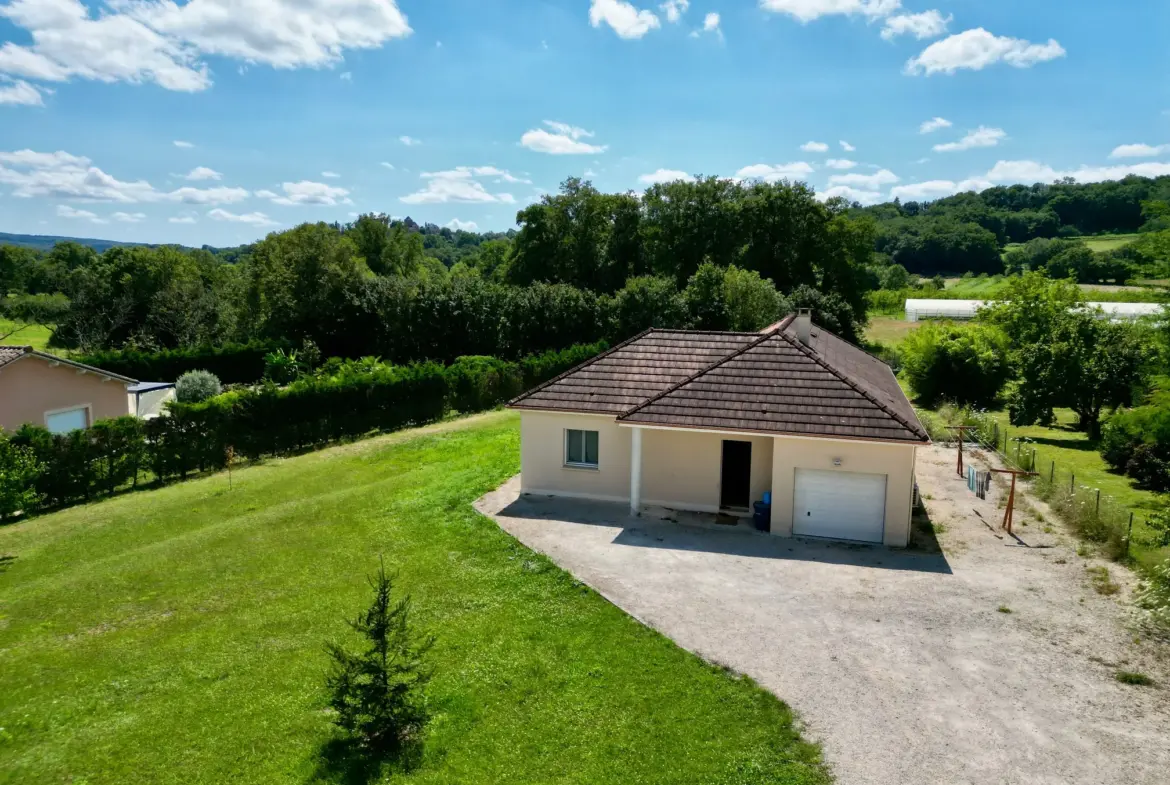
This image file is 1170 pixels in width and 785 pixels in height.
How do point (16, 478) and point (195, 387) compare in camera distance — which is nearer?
point (16, 478)

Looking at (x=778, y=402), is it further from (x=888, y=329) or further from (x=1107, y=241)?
(x=1107, y=241)

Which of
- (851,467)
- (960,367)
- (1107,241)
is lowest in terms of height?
Answer: (851,467)

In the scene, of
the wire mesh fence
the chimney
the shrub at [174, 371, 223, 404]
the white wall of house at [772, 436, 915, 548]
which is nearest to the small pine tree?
the white wall of house at [772, 436, 915, 548]

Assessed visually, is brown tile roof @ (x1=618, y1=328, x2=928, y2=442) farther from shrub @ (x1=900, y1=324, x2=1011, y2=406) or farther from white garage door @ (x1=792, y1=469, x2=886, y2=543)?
shrub @ (x1=900, y1=324, x2=1011, y2=406)

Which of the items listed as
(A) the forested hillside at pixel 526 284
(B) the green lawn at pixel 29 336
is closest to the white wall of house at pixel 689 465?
(A) the forested hillside at pixel 526 284

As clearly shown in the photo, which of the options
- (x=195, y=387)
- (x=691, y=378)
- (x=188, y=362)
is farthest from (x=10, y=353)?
(x=691, y=378)

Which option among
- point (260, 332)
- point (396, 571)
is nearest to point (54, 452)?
point (396, 571)

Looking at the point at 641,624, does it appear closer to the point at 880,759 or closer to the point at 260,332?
the point at 880,759

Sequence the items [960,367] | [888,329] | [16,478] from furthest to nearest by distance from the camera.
→ [888,329] < [960,367] < [16,478]
